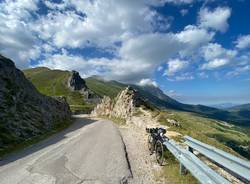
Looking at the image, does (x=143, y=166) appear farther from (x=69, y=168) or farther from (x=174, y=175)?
(x=69, y=168)

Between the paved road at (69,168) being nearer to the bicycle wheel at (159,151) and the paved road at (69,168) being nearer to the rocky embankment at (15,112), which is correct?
the bicycle wheel at (159,151)

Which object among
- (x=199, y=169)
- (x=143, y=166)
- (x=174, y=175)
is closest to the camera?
(x=199, y=169)

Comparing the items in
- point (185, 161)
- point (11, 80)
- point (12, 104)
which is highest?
point (11, 80)

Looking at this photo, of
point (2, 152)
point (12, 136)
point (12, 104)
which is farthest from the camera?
point (12, 104)

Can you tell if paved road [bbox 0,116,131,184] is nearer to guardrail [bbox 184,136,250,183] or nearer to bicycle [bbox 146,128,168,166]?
bicycle [bbox 146,128,168,166]

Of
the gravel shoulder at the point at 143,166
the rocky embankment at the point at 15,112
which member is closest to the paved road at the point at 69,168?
the gravel shoulder at the point at 143,166

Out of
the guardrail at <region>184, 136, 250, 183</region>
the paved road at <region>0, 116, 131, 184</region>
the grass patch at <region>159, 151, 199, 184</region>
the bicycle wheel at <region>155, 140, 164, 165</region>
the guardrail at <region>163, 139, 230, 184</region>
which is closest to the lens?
A: the guardrail at <region>184, 136, 250, 183</region>

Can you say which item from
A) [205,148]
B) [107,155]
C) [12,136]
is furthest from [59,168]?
[12,136]

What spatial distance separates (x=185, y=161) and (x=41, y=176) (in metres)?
5.58

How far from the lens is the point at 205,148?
9867 mm

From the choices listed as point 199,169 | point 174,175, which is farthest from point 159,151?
point 199,169

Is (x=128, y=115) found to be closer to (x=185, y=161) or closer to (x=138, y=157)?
(x=138, y=157)

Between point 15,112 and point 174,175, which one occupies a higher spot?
point 15,112

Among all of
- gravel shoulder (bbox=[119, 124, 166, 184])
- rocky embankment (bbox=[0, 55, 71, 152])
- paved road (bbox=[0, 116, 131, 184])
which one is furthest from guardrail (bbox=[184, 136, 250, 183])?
rocky embankment (bbox=[0, 55, 71, 152])
